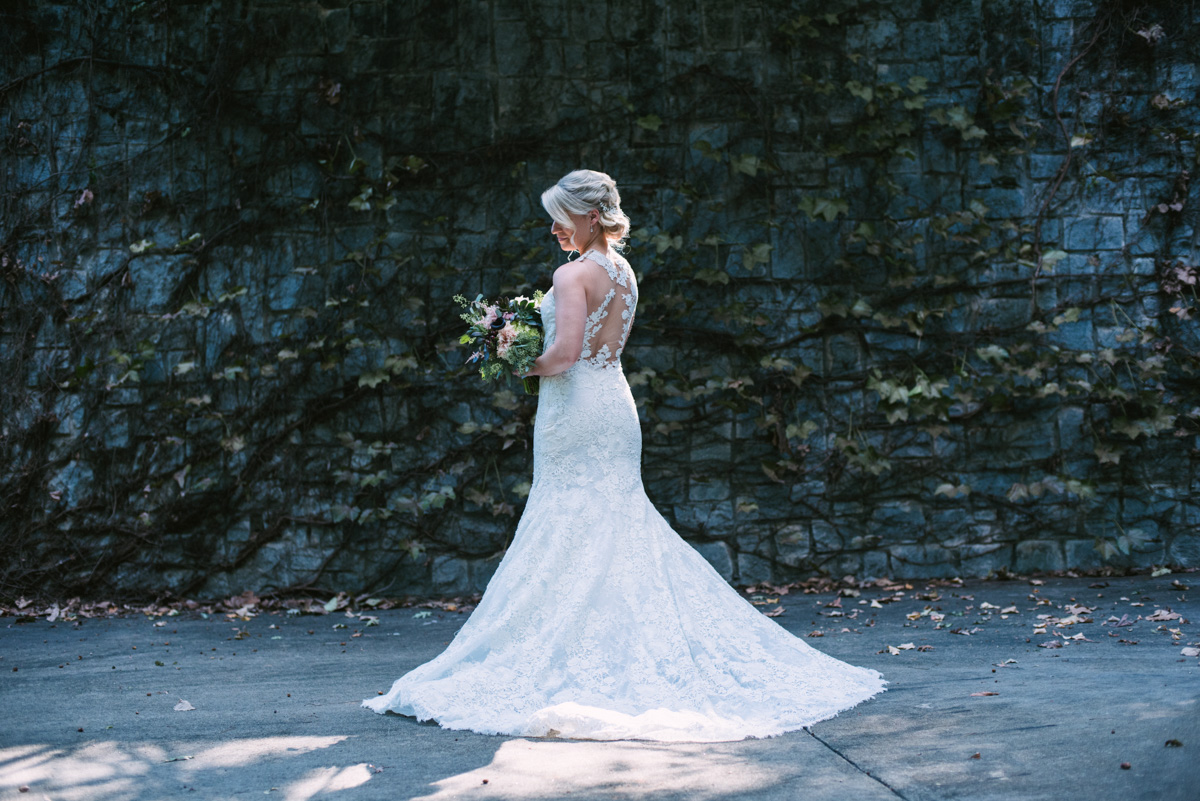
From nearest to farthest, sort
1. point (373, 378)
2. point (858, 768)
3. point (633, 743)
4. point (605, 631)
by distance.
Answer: point (858, 768) < point (633, 743) < point (605, 631) < point (373, 378)

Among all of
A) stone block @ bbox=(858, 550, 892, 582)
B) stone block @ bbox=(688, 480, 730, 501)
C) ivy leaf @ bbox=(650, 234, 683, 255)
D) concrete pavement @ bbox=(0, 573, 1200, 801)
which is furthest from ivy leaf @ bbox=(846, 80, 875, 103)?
concrete pavement @ bbox=(0, 573, 1200, 801)

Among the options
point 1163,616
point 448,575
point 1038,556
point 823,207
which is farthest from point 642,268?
point 1163,616

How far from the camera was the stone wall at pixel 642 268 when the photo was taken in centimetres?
595

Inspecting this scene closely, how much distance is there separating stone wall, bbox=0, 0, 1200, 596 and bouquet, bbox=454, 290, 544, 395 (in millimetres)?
2248

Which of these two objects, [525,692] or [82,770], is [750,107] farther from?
[82,770]

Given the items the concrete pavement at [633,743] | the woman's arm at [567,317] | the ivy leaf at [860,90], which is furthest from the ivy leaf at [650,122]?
the concrete pavement at [633,743]

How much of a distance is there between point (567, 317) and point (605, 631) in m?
1.10

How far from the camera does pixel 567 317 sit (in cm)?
359

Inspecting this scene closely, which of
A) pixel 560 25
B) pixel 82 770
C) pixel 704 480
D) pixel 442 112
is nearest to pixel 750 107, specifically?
pixel 560 25

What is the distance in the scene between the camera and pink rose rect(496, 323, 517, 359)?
3.61 metres

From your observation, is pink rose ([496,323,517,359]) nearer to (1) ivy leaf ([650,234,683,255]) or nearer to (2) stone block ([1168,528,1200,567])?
(1) ivy leaf ([650,234,683,255])

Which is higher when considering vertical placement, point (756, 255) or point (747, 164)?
point (747, 164)

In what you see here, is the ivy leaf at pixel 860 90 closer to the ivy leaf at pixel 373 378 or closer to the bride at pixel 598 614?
the bride at pixel 598 614

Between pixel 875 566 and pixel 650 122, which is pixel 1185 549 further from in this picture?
pixel 650 122
